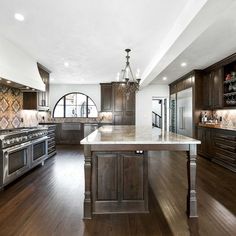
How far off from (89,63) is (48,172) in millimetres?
3006

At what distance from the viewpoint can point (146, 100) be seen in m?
8.86

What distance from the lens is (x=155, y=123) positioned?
1173 centimetres

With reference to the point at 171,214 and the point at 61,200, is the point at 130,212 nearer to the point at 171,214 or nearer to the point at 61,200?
the point at 171,214

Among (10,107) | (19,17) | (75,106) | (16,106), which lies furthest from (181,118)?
(19,17)

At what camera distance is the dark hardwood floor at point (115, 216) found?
212 centimetres

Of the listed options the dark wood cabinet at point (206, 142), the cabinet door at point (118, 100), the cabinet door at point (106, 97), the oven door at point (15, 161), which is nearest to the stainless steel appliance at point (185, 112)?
the dark wood cabinet at point (206, 142)

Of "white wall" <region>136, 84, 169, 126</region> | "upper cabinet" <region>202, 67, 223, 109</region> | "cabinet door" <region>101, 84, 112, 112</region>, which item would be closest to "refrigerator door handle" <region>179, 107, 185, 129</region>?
"upper cabinet" <region>202, 67, 223, 109</region>

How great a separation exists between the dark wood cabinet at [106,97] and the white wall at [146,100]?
1245 mm

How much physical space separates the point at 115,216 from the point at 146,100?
6859 millimetres

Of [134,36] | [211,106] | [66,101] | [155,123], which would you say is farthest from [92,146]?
[155,123]

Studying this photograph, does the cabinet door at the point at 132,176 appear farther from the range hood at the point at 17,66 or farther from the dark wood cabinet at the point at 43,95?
the dark wood cabinet at the point at 43,95

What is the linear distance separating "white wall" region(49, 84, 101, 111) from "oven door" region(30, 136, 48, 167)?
4.24 meters

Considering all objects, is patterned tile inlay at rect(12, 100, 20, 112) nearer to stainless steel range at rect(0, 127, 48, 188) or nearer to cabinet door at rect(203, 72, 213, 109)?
stainless steel range at rect(0, 127, 48, 188)

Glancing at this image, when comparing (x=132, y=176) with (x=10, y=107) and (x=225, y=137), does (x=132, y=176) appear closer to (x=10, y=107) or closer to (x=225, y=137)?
(x=225, y=137)
